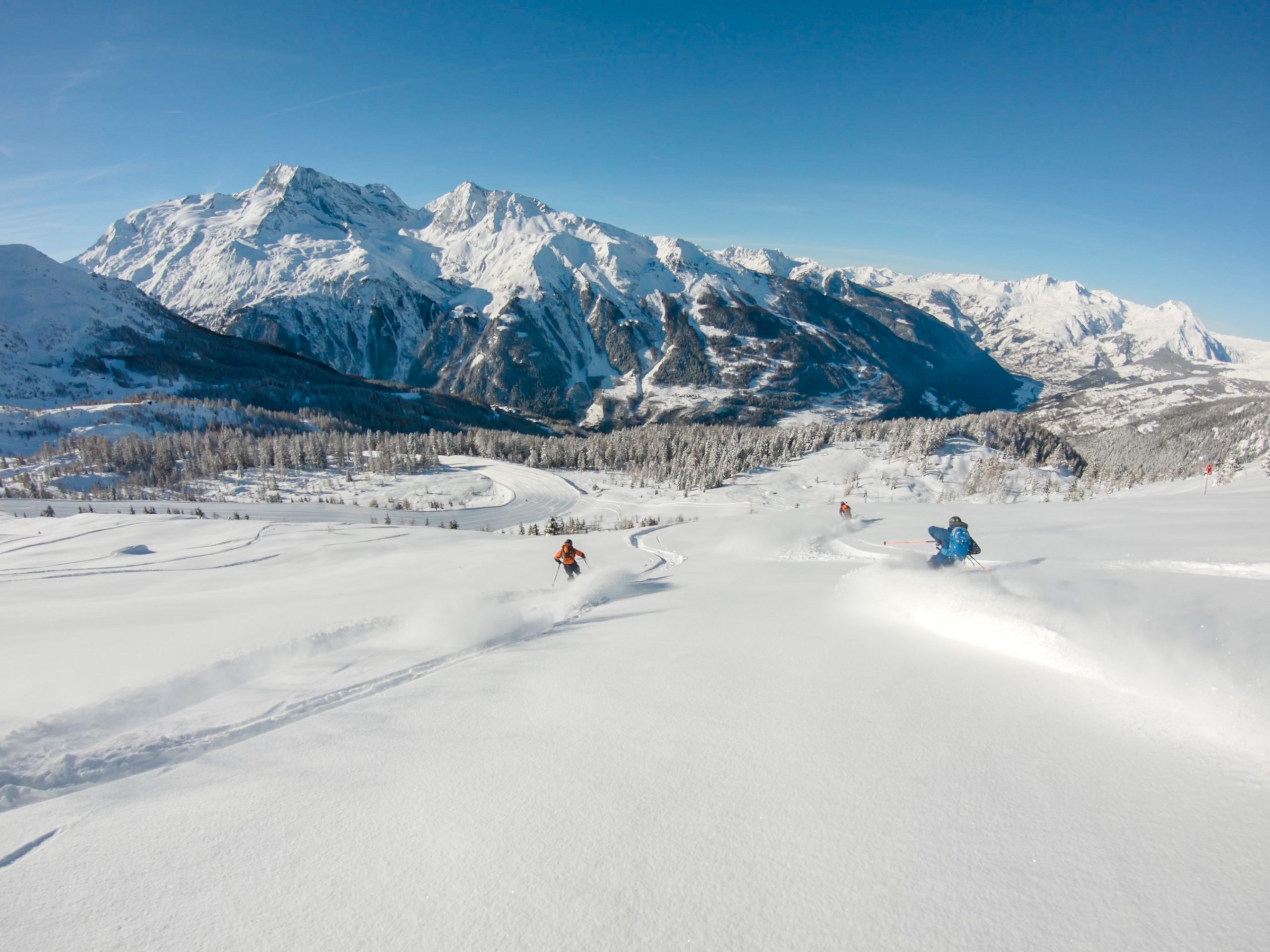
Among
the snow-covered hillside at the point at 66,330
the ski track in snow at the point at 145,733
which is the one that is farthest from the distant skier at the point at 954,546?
the snow-covered hillside at the point at 66,330

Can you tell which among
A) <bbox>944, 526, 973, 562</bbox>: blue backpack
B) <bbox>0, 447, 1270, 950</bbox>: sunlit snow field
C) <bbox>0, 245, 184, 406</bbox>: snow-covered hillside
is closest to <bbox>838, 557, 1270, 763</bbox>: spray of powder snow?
<bbox>0, 447, 1270, 950</bbox>: sunlit snow field

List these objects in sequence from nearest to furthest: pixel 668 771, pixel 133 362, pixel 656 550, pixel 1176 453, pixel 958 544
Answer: pixel 668 771
pixel 958 544
pixel 656 550
pixel 133 362
pixel 1176 453

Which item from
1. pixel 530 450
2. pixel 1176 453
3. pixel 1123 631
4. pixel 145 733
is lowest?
pixel 530 450

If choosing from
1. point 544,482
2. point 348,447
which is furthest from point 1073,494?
point 348,447

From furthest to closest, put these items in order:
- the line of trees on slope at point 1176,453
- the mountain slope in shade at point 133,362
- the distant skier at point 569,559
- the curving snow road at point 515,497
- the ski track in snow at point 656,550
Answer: the mountain slope in shade at point 133,362 < the line of trees on slope at point 1176,453 < the curving snow road at point 515,497 < the ski track in snow at point 656,550 < the distant skier at point 569,559

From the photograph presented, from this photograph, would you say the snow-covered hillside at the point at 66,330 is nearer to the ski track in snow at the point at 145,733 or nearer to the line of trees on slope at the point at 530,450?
the line of trees on slope at the point at 530,450

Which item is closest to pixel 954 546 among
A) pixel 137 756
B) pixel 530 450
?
pixel 137 756

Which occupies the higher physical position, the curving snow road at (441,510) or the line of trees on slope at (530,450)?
the line of trees on slope at (530,450)

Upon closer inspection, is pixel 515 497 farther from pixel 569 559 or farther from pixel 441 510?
pixel 569 559
